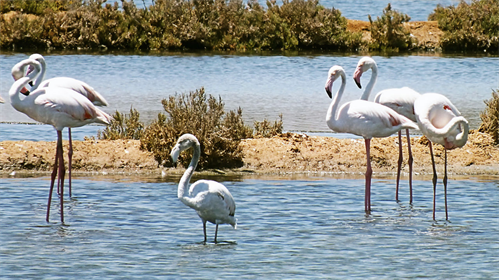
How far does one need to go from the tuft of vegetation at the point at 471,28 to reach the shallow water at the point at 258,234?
1734 cm

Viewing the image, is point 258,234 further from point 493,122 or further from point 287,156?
point 493,122

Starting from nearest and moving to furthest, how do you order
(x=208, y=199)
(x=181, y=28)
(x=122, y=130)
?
(x=208, y=199)
(x=122, y=130)
(x=181, y=28)

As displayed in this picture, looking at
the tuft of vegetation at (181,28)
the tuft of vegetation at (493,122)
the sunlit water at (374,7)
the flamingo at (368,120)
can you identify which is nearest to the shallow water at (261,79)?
the tuft of vegetation at (493,122)

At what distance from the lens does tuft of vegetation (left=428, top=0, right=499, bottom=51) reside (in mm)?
27141

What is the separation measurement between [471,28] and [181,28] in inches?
403

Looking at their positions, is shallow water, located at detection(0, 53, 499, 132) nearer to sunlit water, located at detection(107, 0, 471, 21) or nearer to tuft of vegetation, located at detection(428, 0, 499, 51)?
tuft of vegetation, located at detection(428, 0, 499, 51)

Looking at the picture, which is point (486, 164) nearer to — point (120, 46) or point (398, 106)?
point (398, 106)

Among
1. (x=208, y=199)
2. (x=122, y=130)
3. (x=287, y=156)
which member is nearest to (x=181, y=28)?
(x=122, y=130)

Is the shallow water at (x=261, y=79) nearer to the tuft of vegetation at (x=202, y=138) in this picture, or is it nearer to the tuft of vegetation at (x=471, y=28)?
the tuft of vegetation at (x=471, y=28)

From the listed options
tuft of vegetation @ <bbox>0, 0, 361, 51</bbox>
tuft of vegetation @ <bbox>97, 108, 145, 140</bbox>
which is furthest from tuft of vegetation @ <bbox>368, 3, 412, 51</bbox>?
tuft of vegetation @ <bbox>97, 108, 145, 140</bbox>

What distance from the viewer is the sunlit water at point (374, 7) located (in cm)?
3594

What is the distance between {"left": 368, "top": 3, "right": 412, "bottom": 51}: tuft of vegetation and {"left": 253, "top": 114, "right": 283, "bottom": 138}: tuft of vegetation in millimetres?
14785

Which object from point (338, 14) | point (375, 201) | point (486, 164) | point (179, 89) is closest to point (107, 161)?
point (375, 201)

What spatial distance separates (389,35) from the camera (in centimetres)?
2706
